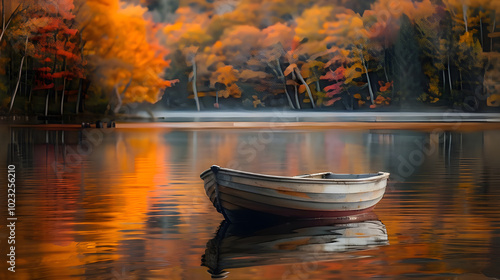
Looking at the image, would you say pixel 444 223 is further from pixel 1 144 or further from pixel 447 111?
pixel 447 111

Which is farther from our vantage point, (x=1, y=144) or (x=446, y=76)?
(x=446, y=76)

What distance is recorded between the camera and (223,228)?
51.0 ft

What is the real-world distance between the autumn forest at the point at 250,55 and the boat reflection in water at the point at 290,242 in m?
50.4

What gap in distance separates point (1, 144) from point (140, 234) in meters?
28.1

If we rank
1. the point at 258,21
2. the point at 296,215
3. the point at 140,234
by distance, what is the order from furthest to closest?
the point at 258,21 → the point at 296,215 → the point at 140,234

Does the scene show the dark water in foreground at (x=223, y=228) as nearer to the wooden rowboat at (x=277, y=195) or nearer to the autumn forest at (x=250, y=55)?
the wooden rowboat at (x=277, y=195)

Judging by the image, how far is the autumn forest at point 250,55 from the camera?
66375 millimetres

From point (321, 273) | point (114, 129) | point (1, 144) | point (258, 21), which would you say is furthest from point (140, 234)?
point (258, 21)

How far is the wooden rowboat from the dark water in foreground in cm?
37

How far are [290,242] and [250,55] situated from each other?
73107 millimetres

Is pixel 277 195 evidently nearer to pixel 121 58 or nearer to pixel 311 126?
pixel 121 58

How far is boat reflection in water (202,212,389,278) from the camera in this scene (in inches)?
499

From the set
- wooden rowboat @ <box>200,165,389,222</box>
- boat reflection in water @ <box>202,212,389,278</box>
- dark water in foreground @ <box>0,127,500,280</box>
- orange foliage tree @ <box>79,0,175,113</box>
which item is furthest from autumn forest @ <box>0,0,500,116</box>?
boat reflection in water @ <box>202,212,389,278</box>

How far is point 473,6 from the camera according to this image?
80500mm
